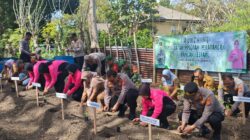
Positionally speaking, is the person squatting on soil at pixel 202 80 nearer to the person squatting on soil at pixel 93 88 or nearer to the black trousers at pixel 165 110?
the black trousers at pixel 165 110

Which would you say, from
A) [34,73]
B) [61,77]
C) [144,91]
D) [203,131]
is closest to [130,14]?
[34,73]

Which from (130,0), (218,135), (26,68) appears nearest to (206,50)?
(218,135)

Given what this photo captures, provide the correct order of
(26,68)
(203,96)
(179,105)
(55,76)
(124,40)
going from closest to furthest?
(203,96) < (179,105) < (55,76) < (26,68) < (124,40)

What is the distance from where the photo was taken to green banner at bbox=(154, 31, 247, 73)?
7215mm

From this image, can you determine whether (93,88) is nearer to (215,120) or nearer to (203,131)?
(203,131)

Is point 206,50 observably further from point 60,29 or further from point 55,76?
point 60,29

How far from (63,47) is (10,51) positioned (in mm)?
4411

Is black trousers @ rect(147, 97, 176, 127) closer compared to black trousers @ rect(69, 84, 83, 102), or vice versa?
black trousers @ rect(147, 97, 176, 127)

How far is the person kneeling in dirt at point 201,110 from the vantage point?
13.8ft

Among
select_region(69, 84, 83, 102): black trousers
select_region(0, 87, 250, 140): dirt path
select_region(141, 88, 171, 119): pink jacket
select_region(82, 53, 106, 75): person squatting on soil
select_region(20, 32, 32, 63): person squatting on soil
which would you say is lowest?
select_region(0, 87, 250, 140): dirt path

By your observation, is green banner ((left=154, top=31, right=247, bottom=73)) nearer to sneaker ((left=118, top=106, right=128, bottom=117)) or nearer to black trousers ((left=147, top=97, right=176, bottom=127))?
sneaker ((left=118, top=106, right=128, bottom=117))

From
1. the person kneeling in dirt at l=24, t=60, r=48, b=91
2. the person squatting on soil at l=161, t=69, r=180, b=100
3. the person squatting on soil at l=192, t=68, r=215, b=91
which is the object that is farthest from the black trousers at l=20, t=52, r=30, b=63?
the person squatting on soil at l=192, t=68, r=215, b=91

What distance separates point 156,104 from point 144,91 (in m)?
0.25

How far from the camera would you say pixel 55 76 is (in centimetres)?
753
